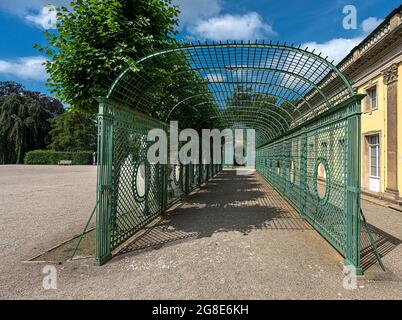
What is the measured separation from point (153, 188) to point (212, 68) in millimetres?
3086

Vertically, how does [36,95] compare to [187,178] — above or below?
above

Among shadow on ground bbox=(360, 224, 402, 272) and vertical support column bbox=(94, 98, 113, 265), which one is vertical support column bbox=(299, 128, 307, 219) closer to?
shadow on ground bbox=(360, 224, 402, 272)

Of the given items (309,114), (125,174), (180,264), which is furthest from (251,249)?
(309,114)

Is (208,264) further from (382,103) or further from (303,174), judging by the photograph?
(382,103)

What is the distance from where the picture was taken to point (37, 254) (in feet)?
14.3

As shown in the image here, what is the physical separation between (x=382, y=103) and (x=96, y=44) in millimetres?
10768

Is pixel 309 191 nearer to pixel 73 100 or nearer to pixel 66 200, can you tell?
pixel 73 100

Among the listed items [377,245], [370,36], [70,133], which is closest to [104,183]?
[377,245]

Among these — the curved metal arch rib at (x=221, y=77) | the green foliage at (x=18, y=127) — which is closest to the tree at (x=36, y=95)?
the green foliage at (x=18, y=127)

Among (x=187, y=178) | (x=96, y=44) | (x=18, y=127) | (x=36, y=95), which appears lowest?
(x=187, y=178)

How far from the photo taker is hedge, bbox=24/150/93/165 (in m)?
41.7

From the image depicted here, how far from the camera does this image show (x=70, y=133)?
45125mm

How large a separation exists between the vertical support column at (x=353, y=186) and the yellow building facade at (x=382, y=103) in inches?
283
